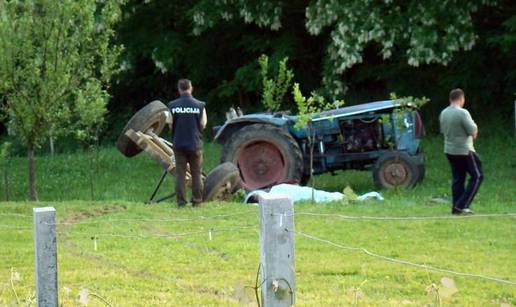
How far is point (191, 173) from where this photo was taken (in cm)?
1530

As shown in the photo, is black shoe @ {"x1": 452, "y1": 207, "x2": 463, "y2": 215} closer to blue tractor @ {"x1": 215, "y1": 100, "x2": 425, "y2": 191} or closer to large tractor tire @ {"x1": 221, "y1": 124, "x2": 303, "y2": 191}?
blue tractor @ {"x1": 215, "y1": 100, "x2": 425, "y2": 191}

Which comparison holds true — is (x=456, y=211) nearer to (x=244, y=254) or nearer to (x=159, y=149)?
(x=244, y=254)

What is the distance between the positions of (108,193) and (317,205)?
21.6 feet

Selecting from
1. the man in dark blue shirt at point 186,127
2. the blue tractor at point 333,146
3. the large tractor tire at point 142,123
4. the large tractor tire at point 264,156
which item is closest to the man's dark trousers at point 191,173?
the man in dark blue shirt at point 186,127

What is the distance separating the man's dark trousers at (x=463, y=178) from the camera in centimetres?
1363

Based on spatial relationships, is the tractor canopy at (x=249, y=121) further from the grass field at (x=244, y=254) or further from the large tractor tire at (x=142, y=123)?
the grass field at (x=244, y=254)

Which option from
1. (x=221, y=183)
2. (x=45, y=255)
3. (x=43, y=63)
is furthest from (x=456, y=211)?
(x=43, y=63)

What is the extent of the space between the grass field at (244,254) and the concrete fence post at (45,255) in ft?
0.56

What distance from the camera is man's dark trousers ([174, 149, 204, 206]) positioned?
49.5ft

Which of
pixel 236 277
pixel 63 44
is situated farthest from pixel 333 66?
pixel 236 277

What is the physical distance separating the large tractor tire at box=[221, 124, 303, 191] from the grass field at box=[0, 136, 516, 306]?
1.63 meters

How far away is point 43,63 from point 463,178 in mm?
7428

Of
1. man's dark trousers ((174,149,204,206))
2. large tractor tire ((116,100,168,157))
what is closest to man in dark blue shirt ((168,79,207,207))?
man's dark trousers ((174,149,204,206))

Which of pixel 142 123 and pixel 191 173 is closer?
pixel 191 173
